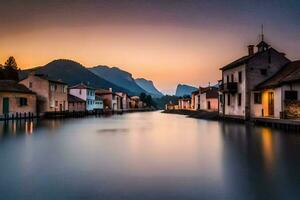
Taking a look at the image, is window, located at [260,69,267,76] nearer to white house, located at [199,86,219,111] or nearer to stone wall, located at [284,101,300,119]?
stone wall, located at [284,101,300,119]

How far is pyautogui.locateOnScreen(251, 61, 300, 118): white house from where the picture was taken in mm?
29952

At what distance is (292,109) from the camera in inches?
1169

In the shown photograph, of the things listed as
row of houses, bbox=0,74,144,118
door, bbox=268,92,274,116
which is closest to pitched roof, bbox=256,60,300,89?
door, bbox=268,92,274,116

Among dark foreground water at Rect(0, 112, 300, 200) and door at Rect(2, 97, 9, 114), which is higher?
door at Rect(2, 97, 9, 114)

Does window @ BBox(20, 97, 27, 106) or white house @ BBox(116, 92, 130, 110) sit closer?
window @ BBox(20, 97, 27, 106)

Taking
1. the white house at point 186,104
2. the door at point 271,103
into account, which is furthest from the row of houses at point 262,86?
the white house at point 186,104

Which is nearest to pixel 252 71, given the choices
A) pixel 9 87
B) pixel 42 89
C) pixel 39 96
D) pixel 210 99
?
pixel 9 87

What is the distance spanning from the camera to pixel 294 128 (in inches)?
1055

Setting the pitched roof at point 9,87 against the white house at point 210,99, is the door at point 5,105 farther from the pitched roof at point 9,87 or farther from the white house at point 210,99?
the white house at point 210,99

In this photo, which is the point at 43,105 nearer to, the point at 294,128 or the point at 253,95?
the point at 253,95

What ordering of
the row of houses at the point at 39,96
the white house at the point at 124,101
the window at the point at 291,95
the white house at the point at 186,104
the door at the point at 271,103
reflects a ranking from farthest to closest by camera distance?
the white house at the point at 124,101, the white house at the point at 186,104, the row of houses at the point at 39,96, the door at the point at 271,103, the window at the point at 291,95

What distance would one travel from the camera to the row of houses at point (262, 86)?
30922 millimetres

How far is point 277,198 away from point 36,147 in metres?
13.8

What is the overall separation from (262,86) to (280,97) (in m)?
5.36
